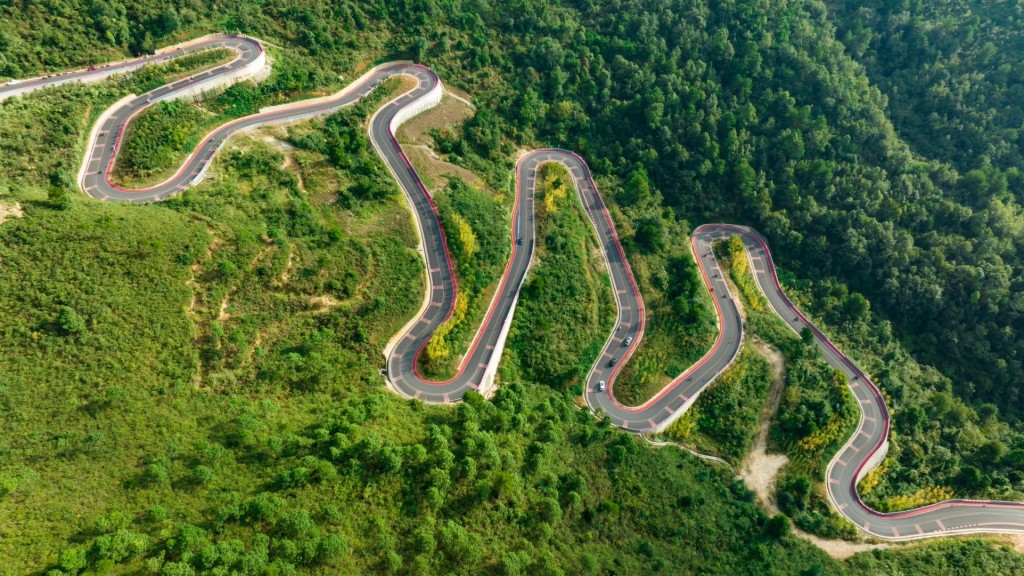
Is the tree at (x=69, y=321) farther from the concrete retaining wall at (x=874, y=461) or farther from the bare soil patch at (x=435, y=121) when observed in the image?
the concrete retaining wall at (x=874, y=461)

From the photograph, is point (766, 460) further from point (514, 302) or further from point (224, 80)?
point (224, 80)

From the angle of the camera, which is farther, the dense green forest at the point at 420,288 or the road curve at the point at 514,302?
the road curve at the point at 514,302

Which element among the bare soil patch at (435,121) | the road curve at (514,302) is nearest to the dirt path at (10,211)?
the road curve at (514,302)

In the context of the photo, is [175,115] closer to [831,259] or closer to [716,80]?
[716,80]

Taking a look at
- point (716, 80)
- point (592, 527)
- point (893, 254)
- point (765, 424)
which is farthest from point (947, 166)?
point (592, 527)

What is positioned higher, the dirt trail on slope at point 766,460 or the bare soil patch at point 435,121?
the bare soil patch at point 435,121

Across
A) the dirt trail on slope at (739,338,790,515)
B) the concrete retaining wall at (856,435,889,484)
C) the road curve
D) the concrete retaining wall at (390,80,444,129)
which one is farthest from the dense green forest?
the concrete retaining wall at (390,80,444,129)
